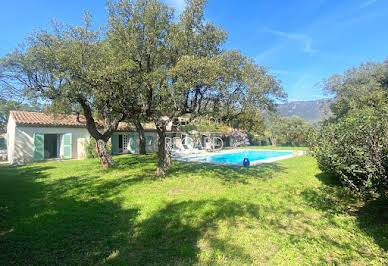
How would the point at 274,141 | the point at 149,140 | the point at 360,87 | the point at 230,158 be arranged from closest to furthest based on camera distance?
the point at 360,87 → the point at 230,158 → the point at 149,140 → the point at 274,141

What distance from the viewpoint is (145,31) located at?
8.26 meters

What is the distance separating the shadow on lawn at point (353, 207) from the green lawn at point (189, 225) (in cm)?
3

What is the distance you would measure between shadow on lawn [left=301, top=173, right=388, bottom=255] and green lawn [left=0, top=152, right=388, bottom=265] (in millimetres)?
28

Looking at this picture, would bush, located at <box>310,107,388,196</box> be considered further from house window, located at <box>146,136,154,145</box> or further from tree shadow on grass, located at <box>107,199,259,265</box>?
house window, located at <box>146,136,154,145</box>

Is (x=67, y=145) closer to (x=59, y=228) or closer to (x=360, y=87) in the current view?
(x=59, y=228)

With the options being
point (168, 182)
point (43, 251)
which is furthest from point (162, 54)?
point (43, 251)

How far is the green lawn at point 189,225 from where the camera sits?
357 centimetres

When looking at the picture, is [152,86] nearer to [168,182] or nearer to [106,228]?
[168,182]

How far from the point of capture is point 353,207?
605cm

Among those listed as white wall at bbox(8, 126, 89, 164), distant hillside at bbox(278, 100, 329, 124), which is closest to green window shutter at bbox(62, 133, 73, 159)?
white wall at bbox(8, 126, 89, 164)

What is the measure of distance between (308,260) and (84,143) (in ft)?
65.1

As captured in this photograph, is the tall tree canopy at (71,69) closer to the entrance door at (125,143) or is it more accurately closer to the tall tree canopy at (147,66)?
the tall tree canopy at (147,66)

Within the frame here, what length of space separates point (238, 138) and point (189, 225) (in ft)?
106

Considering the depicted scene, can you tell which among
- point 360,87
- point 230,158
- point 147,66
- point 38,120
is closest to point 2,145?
point 38,120
